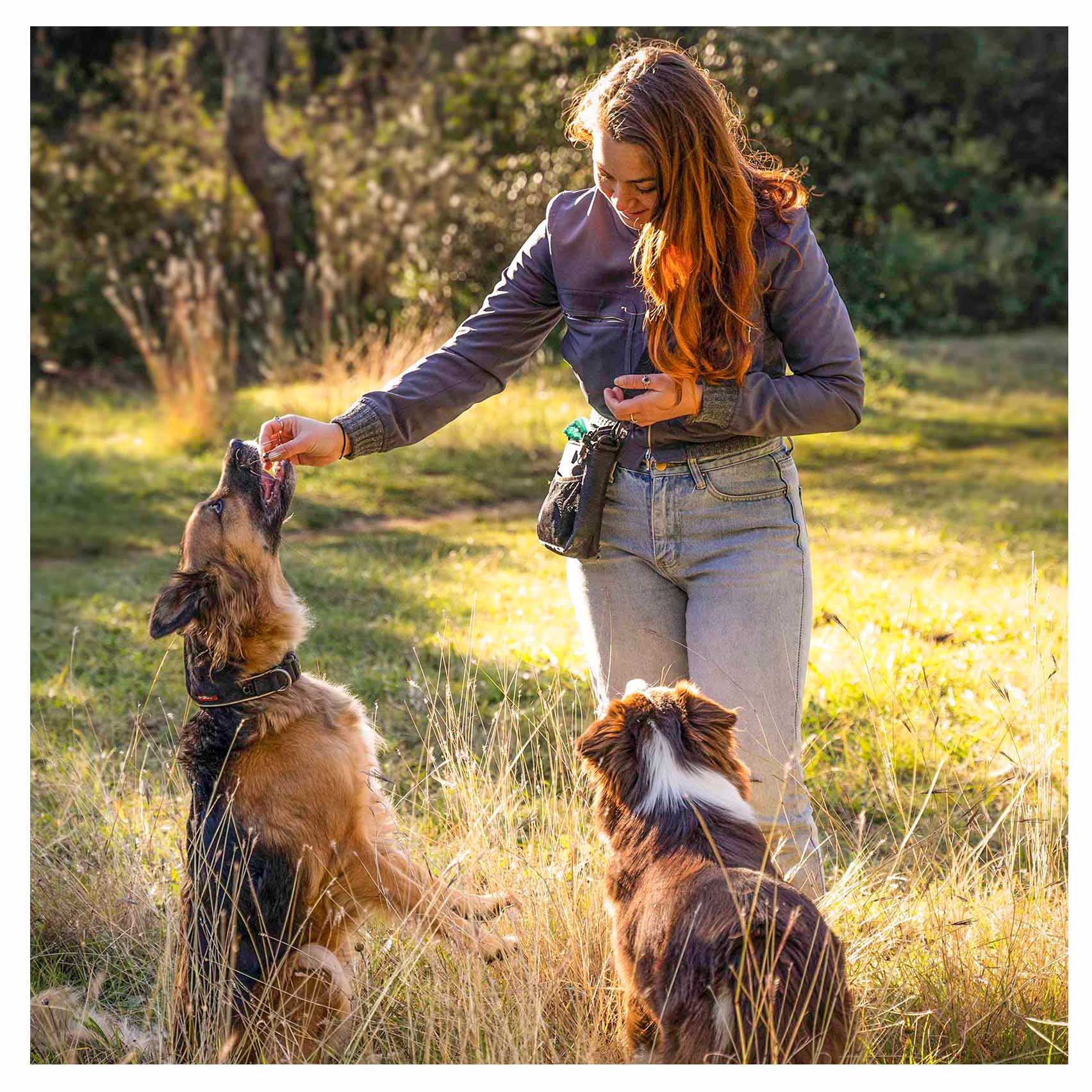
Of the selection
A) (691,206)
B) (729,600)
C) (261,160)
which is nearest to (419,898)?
(729,600)

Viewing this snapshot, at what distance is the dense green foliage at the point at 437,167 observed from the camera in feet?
42.8

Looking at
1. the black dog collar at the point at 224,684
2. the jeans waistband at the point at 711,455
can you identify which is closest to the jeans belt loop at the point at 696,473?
the jeans waistband at the point at 711,455

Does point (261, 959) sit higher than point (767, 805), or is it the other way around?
point (767, 805)

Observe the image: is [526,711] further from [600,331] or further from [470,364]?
[600,331]

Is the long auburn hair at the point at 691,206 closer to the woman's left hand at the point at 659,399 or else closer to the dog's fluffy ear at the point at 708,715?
the woman's left hand at the point at 659,399

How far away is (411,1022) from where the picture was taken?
125 inches

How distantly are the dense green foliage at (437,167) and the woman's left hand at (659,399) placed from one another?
9038 millimetres

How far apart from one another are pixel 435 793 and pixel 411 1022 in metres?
1.45

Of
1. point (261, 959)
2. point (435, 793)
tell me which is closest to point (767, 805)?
point (261, 959)

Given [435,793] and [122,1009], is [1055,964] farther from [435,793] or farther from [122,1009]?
[122,1009]

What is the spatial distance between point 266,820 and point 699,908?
1288 mm

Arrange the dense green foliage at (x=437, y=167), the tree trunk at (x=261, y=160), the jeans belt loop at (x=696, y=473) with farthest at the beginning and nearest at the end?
the tree trunk at (x=261, y=160) < the dense green foliage at (x=437, y=167) < the jeans belt loop at (x=696, y=473)
